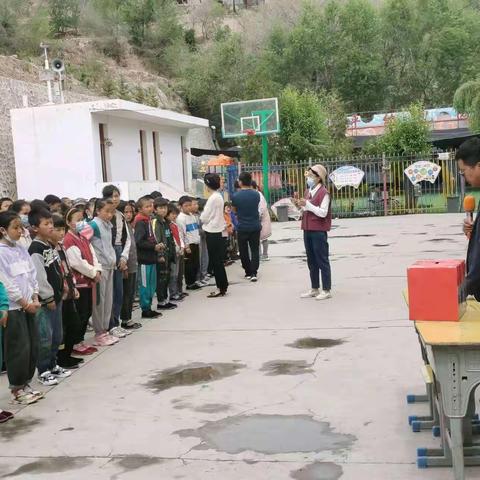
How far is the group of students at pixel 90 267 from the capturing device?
525 cm

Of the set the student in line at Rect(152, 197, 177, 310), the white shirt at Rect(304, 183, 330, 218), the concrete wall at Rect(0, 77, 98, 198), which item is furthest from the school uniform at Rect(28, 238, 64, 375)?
the concrete wall at Rect(0, 77, 98, 198)

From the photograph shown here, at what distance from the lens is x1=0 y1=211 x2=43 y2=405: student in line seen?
5.14 meters

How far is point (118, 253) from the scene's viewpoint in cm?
772

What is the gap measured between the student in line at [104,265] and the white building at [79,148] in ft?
36.0

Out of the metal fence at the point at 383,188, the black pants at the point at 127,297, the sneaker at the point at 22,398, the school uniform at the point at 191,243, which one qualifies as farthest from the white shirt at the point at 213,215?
the metal fence at the point at 383,188

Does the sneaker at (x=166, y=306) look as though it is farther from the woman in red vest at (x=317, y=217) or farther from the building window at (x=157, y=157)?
the building window at (x=157, y=157)

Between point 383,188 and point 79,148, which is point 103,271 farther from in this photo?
point 383,188

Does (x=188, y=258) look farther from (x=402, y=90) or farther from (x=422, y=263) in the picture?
(x=402, y=90)

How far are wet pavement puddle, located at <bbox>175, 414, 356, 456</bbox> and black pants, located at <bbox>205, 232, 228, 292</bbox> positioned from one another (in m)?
5.06

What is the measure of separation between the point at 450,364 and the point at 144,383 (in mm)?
3104

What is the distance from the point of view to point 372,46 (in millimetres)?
46000

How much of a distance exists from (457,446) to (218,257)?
6566 millimetres

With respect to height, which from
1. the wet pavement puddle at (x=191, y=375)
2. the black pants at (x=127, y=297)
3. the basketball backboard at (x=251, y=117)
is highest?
the basketball backboard at (x=251, y=117)

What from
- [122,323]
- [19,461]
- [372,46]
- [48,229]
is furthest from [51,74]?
[372,46]
